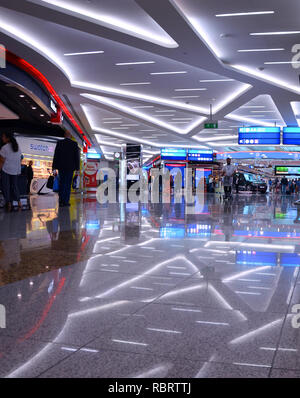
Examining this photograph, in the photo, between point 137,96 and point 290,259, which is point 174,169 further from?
point 290,259

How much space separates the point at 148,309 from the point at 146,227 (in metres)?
4.42

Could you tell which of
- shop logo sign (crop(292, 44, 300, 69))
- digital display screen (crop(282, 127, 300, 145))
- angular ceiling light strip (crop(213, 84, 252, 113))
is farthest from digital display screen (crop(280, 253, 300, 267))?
digital display screen (crop(282, 127, 300, 145))

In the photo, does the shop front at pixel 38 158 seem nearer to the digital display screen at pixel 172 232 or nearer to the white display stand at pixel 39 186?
the white display stand at pixel 39 186

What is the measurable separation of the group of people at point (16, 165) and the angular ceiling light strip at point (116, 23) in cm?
309

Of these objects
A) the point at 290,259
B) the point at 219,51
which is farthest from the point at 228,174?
the point at 290,259

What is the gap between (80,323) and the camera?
2.26 meters

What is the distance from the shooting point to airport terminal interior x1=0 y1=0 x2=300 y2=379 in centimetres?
194

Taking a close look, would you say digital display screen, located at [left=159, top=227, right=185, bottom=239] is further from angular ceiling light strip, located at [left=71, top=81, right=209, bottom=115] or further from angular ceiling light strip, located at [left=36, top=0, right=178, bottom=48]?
angular ceiling light strip, located at [left=71, top=81, right=209, bottom=115]

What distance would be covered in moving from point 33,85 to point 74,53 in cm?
259
